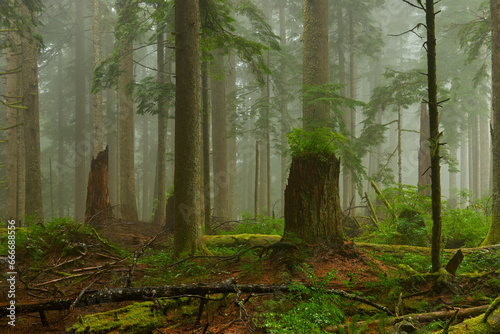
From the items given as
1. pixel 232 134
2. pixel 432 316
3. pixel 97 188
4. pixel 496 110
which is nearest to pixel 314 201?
pixel 432 316

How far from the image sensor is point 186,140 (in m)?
6.63

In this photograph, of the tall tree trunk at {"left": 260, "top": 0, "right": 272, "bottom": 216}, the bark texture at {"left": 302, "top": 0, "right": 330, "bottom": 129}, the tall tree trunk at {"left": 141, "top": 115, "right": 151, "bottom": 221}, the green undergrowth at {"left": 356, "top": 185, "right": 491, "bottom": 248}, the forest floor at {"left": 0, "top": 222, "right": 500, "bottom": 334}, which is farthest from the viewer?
the tall tree trunk at {"left": 141, "top": 115, "right": 151, "bottom": 221}

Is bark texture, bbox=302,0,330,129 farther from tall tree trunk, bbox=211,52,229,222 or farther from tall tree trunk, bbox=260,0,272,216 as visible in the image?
tall tree trunk, bbox=211,52,229,222

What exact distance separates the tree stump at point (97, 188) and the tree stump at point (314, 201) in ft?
25.3

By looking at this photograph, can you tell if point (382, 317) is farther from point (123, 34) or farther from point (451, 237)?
point (123, 34)

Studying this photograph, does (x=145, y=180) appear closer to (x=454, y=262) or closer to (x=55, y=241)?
(x=55, y=241)

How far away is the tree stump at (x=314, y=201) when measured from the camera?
544cm

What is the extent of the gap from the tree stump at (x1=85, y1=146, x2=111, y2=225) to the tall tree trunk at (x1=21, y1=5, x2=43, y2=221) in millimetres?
2767

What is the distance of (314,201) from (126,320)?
3434 millimetres

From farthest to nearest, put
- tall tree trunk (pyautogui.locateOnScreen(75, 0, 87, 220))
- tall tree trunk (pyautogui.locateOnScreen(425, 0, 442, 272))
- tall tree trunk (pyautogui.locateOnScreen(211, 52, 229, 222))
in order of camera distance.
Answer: tall tree trunk (pyautogui.locateOnScreen(75, 0, 87, 220)) → tall tree trunk (pyautogui.locateOnScreen(211, 52, 229, 222)) → tall tree trunk (pyautogui.locateOnScreen(425, 0, 442, 272))

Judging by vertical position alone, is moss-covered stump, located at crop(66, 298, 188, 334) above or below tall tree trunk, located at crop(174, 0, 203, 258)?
below

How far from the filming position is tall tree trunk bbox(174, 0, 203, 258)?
652 centimetres

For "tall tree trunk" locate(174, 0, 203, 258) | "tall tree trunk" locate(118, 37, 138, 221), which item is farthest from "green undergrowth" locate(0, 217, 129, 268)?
"tall tree trunk" locate(118, 37, 138, 221)

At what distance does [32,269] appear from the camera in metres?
5.53
